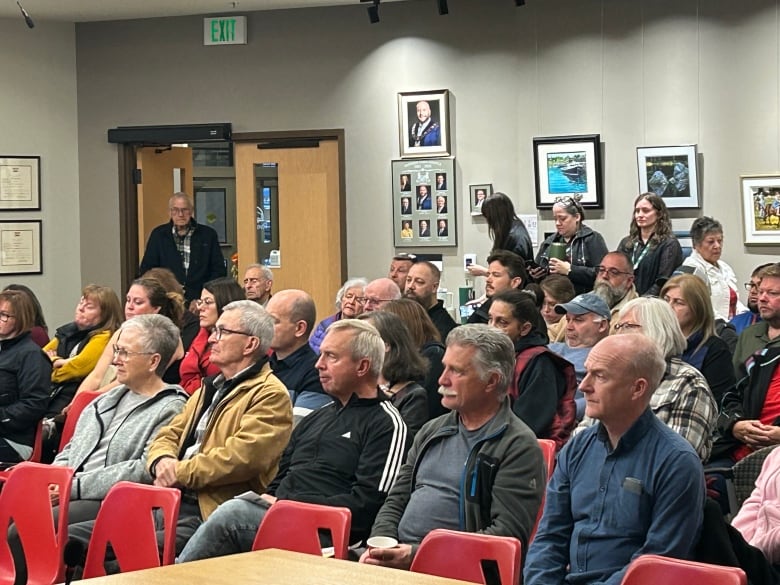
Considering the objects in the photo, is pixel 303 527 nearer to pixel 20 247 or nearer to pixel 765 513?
pixel 765 513

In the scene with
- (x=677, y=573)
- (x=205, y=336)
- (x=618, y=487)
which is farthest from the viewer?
(x=205, y=336)

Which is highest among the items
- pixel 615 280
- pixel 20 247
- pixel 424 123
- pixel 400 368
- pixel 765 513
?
pixel 424 123

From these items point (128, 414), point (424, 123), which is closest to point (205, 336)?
point (128, 414)

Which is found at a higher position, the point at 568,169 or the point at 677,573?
the point at 568,169

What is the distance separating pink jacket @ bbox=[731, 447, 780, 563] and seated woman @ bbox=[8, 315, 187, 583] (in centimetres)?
226

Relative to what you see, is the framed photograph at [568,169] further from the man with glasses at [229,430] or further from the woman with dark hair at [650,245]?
the man with glasses at [229,430]

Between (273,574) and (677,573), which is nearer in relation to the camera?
A: (677,573)

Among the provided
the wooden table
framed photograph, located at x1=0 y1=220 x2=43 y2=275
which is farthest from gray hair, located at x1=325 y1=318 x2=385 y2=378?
framed photograph, located at x1=0 y1=220 x2=43 y2=275

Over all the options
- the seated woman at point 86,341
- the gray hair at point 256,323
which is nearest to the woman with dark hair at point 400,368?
the gray hair at point 256,323

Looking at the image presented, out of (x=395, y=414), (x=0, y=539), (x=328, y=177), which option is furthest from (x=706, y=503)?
(x=328, y=177)

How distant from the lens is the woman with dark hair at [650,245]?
7082mm

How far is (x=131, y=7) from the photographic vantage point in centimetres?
934

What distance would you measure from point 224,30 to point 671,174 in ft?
13.0

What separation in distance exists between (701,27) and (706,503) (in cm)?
572
